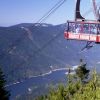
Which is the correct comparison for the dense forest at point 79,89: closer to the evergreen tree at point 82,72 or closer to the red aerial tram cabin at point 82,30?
the evergreen tree at point 82,72

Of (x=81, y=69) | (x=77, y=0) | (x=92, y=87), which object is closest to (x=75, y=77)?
(x=81, y=69)

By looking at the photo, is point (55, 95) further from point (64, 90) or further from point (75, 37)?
point (75, 37)

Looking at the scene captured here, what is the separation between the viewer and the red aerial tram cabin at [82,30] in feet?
109

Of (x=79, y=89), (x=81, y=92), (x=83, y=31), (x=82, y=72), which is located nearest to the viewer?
(x=83, y=31)

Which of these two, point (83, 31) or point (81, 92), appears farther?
point (81, 92)

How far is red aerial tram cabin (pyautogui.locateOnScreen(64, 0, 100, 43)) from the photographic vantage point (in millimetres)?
33372

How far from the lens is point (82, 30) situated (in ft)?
117

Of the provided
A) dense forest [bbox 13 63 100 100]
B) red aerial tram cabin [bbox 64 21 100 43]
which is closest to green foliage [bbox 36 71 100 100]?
dense forest [bbox 13 63 100 100]

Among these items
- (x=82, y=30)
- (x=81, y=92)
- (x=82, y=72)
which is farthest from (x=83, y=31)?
(x=82, y=72)

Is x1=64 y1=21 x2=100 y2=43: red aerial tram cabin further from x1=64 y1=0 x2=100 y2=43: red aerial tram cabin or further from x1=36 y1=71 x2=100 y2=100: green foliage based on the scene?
x1=36 y1=71 x2=100 y2=100: green foliage

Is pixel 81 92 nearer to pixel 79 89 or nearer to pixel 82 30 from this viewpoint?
pixel 79 89

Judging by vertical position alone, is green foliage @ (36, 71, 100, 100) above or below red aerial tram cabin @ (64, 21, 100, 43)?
below

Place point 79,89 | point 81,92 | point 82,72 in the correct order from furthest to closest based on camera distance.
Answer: point 82,72
point 79,89
point 81,92

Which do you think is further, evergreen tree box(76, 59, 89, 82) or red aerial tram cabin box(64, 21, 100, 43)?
evergreen tree box(76, 59, 89, 82)
